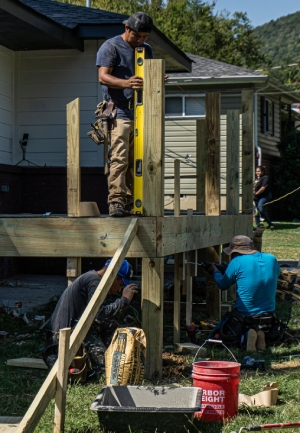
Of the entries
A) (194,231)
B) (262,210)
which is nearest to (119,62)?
(194,231)

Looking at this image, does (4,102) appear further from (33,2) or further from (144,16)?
(144,16)

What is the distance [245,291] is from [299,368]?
3.94 ft

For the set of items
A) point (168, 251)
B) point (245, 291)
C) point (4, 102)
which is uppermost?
point (4, 102)

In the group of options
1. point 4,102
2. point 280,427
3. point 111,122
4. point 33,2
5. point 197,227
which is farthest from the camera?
point 33,2

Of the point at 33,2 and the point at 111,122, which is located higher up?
the point at 33,2

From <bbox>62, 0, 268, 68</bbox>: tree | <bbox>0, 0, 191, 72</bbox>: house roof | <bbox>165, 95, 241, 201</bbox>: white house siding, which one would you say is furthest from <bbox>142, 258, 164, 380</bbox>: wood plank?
<bbox>62, 0, 268, 68</bbox>: tree

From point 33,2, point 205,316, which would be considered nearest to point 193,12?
point 33,2

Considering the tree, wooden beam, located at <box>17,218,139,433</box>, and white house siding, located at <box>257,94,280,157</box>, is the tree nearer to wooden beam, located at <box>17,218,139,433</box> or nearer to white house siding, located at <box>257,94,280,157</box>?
white house siding, located at <box>257,94,280,157</box>

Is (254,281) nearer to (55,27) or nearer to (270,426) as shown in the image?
(270,426)

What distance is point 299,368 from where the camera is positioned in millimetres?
6652

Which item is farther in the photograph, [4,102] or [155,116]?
[4,102]

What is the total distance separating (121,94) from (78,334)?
8.57ft

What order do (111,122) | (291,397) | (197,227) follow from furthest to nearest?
(197,227)
(111,122)
(291,397)

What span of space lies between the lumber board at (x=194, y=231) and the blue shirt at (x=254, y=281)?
1.55ft
